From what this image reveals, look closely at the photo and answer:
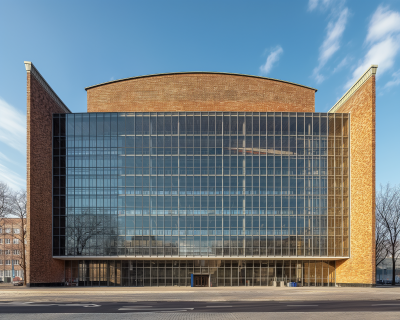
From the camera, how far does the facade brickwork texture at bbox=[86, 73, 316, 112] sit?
47.2 meters

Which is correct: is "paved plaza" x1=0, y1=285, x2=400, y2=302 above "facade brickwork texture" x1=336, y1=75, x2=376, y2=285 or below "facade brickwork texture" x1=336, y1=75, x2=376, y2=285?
below

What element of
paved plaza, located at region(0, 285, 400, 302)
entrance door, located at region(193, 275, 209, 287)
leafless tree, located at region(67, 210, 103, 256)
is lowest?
entrance door, located at region(193, 275, 209, 287)

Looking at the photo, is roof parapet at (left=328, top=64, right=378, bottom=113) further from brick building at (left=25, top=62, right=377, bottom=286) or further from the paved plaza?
the paved plaza

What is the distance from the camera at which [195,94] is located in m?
47.3

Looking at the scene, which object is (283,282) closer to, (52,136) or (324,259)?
(324,259)

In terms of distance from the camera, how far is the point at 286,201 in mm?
43219

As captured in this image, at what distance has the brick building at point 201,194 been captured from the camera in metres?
42.4

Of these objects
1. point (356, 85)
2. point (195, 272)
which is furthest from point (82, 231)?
point (356, 85)

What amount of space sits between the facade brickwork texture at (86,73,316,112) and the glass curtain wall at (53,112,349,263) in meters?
3.38

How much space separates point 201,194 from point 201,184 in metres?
1.35

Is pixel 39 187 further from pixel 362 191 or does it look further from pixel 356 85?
pixel 356 85

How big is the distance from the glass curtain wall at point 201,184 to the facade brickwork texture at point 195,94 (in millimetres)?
3382

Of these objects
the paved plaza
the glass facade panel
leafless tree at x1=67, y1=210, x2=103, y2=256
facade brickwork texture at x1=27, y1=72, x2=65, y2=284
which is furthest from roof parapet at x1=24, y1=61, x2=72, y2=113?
the paved plaza

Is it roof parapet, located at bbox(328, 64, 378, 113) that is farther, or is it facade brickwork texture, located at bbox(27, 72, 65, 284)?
roof parapet, located at bbox(328, 64, 378, 113)
